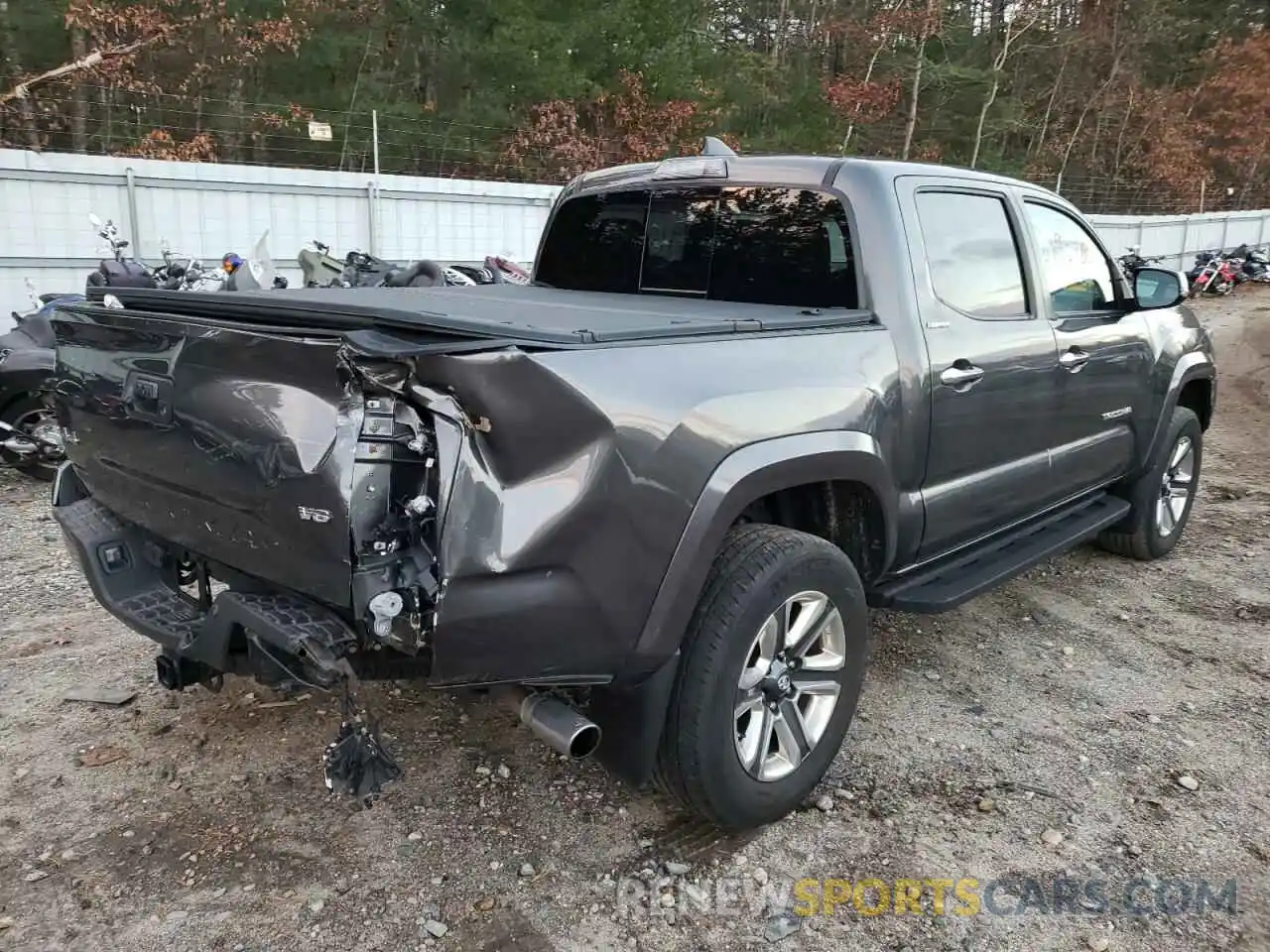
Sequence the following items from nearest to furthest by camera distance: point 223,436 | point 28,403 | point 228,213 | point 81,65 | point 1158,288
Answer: point 223,436 < point 1158,288 < point 28,403 < point 228,213 < point 81,65

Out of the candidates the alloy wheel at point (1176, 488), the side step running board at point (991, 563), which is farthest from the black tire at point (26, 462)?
the alloy wheel at point (1176, 488)

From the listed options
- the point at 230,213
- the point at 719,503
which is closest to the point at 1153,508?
the point at 719,503

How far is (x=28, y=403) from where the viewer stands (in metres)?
6.26

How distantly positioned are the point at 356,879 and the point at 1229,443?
838cm

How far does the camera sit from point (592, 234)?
426cm

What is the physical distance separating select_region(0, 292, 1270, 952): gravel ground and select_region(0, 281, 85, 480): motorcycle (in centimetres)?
246

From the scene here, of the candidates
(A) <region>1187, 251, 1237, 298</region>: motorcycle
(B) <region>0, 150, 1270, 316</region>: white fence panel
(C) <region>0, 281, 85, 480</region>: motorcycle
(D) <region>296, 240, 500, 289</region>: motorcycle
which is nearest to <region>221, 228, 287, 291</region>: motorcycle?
(D) <region>296, 240, 500, 289</region>: motorcycle

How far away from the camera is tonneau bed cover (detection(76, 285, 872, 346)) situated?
7.40 feet

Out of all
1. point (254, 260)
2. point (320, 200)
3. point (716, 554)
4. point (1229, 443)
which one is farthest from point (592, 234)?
point (320, 200)

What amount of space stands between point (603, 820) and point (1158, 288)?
361 cm

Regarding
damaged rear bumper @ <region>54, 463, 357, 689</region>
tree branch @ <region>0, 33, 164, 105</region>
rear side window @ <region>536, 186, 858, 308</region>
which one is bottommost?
damaged rear bumper @ <region>54, 463, 357, 689</region>

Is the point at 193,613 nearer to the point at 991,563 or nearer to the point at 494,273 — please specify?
the point at 991,563

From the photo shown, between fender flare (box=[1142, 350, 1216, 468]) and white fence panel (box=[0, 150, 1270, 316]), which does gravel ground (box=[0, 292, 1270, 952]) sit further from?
white fence panel (box=[0, 150, 1270, 316])

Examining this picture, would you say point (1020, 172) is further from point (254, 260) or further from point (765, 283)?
point (765, 283)
